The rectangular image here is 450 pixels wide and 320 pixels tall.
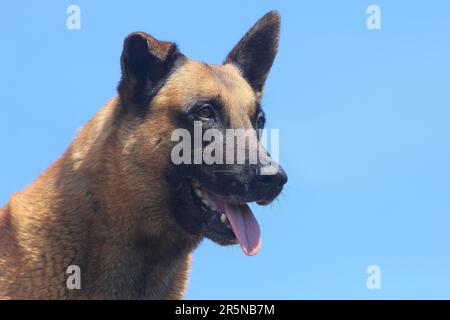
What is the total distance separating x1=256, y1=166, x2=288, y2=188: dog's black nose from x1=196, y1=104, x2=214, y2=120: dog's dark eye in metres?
0.81

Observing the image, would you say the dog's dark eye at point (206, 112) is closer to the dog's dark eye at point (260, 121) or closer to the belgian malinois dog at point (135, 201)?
the belgian malinois dog at point (135, 201)

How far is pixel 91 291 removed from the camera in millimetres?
7879

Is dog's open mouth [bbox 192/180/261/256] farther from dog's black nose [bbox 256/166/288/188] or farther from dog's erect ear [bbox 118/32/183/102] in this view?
dog's erect ear [bbox 118/32/183/102]

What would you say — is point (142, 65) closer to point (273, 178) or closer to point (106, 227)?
point (106, 227)

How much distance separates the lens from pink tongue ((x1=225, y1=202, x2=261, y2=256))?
8.09 m

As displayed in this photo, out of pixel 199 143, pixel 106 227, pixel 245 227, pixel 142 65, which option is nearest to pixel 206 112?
pixel 199 143

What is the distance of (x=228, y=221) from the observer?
813cm

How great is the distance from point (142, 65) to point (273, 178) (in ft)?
5.57

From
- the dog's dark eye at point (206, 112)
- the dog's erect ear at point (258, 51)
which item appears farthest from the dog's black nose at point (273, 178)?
the dog's erect ear at point (258, 51)

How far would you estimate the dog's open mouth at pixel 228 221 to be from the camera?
8094 millimetres

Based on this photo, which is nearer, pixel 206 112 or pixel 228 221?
pixel 228 221

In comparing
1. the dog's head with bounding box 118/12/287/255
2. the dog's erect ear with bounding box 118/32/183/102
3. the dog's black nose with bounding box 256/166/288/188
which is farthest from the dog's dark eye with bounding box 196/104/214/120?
the dog's black nose with bounding box 256/166/288/188
